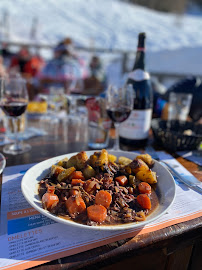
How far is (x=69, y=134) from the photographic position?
1691mm

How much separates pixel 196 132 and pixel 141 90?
551 millimetres

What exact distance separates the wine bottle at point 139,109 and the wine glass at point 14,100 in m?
0.70

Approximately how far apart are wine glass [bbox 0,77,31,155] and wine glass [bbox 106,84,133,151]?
548 millimetres

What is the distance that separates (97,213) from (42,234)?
7.6 inches

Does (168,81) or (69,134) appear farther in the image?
(168,81)

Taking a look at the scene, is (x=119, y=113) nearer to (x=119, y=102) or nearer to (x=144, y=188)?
(x=119, y=102)

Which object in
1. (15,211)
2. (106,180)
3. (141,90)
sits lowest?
(15,211)

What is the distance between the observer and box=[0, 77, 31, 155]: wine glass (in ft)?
4.11

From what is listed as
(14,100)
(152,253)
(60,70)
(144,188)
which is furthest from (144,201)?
(60,70)

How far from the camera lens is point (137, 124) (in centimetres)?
142

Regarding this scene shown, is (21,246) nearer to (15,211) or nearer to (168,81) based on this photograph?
(15,211)

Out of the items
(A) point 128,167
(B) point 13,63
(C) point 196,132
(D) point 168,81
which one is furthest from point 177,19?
(A) point 128,167

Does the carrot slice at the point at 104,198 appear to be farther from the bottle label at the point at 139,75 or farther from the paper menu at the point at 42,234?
the bottle label at the point at 139,75

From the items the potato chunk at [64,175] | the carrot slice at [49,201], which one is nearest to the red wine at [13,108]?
the potato chunk at [64,175]
